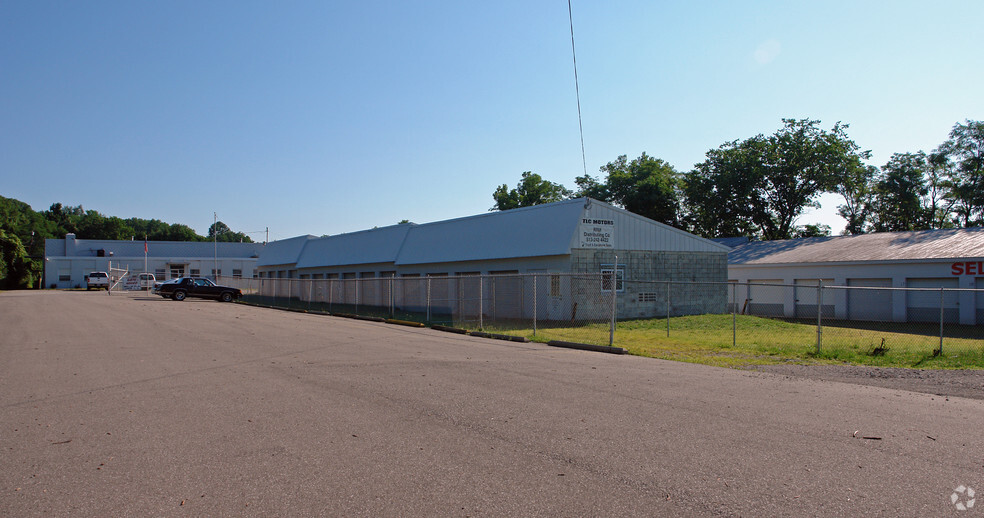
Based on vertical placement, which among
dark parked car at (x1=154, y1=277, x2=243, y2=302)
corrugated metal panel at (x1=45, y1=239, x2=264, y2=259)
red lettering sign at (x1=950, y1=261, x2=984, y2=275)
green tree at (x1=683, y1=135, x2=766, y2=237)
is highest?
green tree at (x1=683, y1=135, x2=766, y2=237)

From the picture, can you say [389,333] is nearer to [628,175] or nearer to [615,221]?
[615,221]

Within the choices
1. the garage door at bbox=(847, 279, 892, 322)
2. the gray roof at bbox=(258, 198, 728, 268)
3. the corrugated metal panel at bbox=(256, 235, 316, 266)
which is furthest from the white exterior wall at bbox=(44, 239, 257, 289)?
the garage door at bbox=(847, 279, 892, 322)

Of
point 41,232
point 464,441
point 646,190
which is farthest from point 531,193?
point 41,232

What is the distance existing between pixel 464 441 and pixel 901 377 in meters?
9.25

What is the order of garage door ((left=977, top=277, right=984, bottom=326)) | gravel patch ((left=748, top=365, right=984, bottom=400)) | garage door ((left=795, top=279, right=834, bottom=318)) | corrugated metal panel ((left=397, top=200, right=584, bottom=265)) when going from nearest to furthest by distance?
gravel patch ((left=748, top=365, right=984, bottom=400)) < corrugated metal panel ((left=397, top=200, right=584, bottom=265)) < garage door ((left=977, top=277, right=984, bottom=326)) < garage door ((left=795, top=279, right=834, bottom=318))

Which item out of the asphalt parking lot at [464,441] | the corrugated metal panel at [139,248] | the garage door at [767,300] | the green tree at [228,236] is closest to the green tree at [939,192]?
the garage door at [767,300]

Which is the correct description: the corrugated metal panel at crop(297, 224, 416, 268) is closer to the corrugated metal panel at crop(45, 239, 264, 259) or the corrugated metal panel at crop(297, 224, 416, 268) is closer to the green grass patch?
the green grass patch

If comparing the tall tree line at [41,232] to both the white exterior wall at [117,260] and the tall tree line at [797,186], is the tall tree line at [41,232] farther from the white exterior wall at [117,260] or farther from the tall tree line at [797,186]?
the tall tree line at [797,186]

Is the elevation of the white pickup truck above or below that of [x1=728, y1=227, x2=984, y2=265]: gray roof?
below

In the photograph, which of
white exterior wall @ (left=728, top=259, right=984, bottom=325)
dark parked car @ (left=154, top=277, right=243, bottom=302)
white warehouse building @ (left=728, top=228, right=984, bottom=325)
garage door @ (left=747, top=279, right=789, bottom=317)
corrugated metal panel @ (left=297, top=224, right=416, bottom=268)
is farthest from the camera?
dark parked car @ (left=154, top=277, right=243, bottom=302)

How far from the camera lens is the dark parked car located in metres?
39.2

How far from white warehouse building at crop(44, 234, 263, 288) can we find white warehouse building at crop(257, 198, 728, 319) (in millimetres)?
44280

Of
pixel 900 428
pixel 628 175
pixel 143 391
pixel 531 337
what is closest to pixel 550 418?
pixel 900 428

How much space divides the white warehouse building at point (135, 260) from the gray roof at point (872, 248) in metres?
54.5
